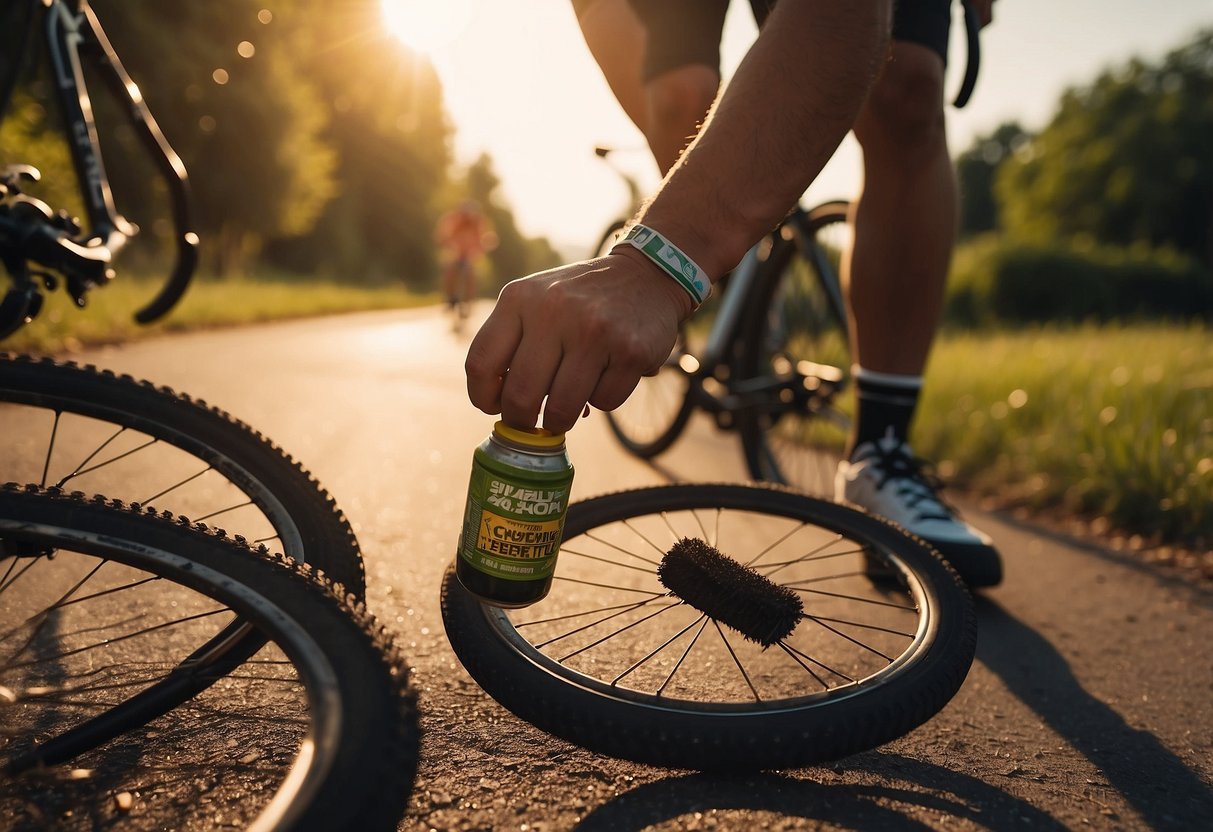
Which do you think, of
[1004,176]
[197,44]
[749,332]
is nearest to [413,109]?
[197,44]

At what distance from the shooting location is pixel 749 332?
125 inches

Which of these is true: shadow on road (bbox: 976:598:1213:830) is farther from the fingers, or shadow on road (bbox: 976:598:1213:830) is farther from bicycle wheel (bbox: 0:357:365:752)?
bicycle wheel (bbox: 0:357:365:752)

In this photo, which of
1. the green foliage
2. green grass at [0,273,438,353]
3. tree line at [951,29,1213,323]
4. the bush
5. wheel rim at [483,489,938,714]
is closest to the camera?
wheel rim at [483,489,938,714]

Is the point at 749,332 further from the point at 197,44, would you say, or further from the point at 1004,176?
the point at 1004,176

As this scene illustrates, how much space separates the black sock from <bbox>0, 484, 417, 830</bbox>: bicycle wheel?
147 centimetres

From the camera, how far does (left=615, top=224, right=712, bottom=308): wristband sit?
1053 millimetres

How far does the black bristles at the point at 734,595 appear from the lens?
4.33ft

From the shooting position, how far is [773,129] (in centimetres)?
112

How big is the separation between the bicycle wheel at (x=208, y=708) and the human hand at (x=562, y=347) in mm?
281

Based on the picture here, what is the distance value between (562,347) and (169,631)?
38.9 inches

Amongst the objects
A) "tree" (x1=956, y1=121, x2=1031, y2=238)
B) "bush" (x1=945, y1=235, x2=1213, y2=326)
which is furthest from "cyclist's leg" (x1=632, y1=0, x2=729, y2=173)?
"tree" (x1=956, y1=121, x2=1031, y2=238)

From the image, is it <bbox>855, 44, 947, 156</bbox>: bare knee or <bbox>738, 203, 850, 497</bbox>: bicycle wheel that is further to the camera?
<bbox>738, 203, 850, 497</bbox>: bicycle wheel

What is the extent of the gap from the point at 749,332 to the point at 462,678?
6.54ft

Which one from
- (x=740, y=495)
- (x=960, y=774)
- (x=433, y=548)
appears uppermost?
(x=433, y=548)
